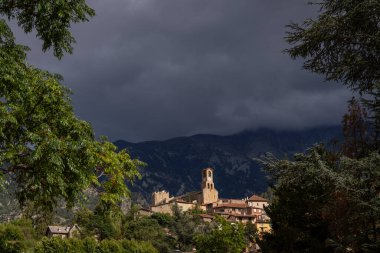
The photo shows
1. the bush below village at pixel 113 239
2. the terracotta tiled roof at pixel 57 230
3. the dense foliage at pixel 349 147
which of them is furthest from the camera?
the terracotta tiled roof at pixel 57 230

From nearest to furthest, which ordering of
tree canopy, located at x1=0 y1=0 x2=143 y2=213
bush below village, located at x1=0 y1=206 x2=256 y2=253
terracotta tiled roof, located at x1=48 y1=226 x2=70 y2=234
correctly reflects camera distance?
tree canopy, located at x1=0 y1=0 x2=143 y2=213 → bush below village, located at x1=0 y1=206 x2=256 y2=253 → terracotta tiled roof, located at x1=48 y1=226 x2=70 y2=234

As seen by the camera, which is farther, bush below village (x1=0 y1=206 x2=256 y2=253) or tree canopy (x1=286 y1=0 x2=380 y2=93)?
bush below village (x1=0 y1=206 x2=256 y2=253)

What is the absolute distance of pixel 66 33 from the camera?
528 inches

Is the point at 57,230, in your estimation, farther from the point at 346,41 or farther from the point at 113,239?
the point at 346,41

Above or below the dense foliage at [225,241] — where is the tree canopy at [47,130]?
above

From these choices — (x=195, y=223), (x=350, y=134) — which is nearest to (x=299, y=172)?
(x=350, y=134)

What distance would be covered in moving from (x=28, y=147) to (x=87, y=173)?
1.66m

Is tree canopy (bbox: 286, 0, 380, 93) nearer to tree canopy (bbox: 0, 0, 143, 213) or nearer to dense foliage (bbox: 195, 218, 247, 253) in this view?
tree canopy (bbox: 0, 0, 143, 213)

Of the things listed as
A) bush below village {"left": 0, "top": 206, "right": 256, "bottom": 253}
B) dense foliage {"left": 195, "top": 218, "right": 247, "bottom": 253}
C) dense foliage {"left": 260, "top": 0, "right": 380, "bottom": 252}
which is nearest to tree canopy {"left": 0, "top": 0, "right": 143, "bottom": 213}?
dense foliage {"left": 260, "top": 0, "right": 380, "bottom": 252}

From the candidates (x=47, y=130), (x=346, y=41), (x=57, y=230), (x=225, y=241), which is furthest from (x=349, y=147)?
(x=57, y=230)

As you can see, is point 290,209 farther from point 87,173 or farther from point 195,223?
point 195,223

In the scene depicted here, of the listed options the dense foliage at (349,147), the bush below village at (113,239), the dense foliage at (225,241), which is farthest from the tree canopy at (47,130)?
the dense foliage at (225,241)

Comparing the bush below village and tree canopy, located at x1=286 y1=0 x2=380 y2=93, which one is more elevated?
tree canopy, located at x1=286 y1=0 x2=380 y2=93

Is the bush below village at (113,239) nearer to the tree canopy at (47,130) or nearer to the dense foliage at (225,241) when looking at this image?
the dense foliage at (225,241)
